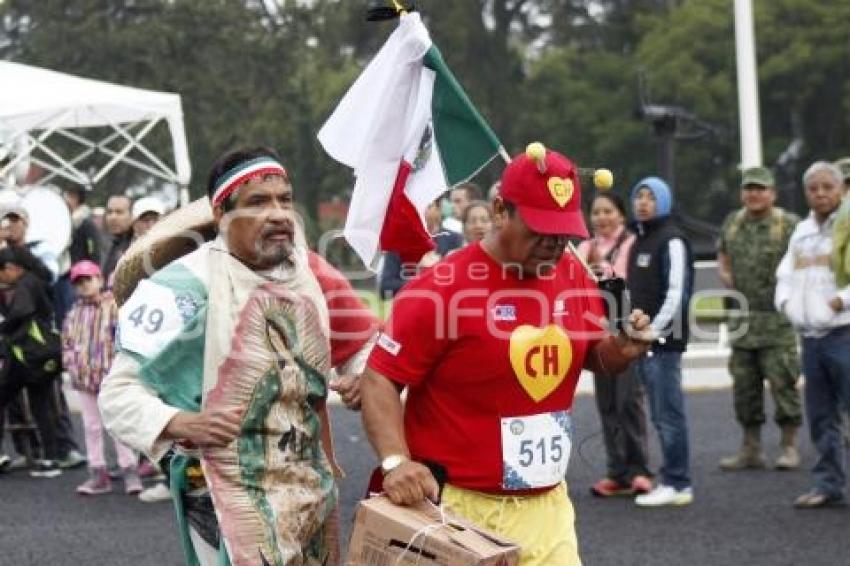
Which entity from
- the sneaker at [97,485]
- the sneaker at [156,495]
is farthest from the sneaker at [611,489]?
the sneaker at [97,485]

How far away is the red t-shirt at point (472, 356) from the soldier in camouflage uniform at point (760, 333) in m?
5.85

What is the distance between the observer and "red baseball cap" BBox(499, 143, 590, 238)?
4625 mm

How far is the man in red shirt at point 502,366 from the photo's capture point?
4.67 meters

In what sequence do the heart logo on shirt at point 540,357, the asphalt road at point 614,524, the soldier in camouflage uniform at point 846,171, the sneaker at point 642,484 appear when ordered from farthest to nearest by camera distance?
the soldier in camouflage uniform at point 846,171
the sneaker at point 642,484
the asphalt road at point 614,524
the heart logo on shirt at point 540,357

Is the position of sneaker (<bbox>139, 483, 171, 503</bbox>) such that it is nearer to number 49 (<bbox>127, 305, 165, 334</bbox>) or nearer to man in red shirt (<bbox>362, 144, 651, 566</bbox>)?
man in red shirt (<bbox>362, 144, 651, 566</bbox>)

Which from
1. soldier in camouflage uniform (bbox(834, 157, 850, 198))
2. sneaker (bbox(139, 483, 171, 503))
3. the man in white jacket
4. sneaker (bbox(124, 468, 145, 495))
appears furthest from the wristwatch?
sneaker (bbox(124, 468, 145, 495))

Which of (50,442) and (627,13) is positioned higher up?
(627,13)

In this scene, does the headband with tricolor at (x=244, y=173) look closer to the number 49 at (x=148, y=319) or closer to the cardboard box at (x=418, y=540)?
the number 49 at (x=148, y=319)

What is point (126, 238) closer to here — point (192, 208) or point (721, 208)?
point (192, 208)

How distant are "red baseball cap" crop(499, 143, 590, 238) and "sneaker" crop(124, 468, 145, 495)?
622 centimetres

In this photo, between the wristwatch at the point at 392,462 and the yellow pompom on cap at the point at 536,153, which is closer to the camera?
the wristwatch at the point at 392,462

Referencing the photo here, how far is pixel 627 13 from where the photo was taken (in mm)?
50281

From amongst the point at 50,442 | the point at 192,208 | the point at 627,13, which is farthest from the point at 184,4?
the point at 192,208

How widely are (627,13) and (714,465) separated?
40725 millimetres
